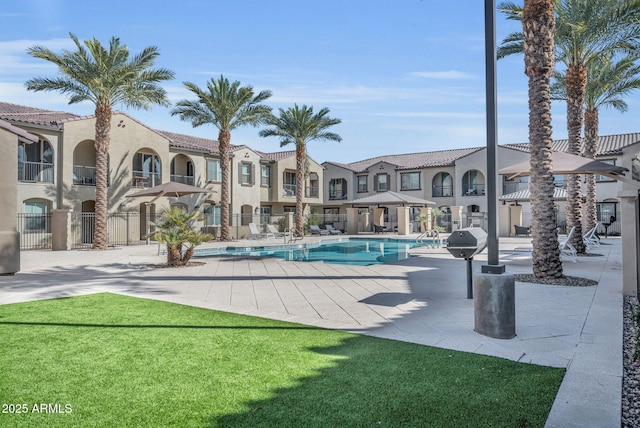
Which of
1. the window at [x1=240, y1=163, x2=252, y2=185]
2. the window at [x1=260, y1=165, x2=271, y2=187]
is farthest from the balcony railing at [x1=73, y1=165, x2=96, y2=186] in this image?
the window at [x1=260, y1=165, x2=271, y2=187]

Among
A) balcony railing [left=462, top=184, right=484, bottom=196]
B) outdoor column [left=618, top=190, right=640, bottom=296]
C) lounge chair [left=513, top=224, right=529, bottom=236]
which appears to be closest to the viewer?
outdoor column [left=618, top=190, right=640, bottom=296]

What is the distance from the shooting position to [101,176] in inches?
888

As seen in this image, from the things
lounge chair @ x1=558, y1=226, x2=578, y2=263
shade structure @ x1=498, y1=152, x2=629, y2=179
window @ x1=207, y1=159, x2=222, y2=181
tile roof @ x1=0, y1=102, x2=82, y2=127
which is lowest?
lounge chair @ x1=558, y1=226, x2=578, y2=263

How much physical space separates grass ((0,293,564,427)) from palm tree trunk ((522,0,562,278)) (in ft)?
22.1

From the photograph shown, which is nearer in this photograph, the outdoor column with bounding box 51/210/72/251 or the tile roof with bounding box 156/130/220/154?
the outdoor column with bounding box 51/210/72/251

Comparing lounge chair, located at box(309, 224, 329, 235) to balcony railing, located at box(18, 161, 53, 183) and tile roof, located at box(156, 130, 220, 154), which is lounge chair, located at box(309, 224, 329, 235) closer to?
tile roof, located at box(156, 130, 220, 154)

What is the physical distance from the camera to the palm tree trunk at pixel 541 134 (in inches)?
403

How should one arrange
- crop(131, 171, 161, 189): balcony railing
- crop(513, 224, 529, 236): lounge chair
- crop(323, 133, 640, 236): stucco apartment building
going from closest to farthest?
crop(131, 171, 161, 189): balcony railing, crop(513, 224, 529, 236): lounge chair, crop(323, 133, 640, 236): stucco apartment building

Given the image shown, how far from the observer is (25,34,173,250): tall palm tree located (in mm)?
20828

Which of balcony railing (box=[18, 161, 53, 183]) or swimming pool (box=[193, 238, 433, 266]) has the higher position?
balcony railing (box=[18, 161, 53, 183])

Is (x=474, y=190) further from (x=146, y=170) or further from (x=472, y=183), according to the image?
(x=146, y=170)

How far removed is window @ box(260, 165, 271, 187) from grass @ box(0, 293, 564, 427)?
3293 cm

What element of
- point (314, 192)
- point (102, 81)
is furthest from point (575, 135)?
point (314, 192)

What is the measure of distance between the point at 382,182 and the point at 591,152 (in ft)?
88.9
